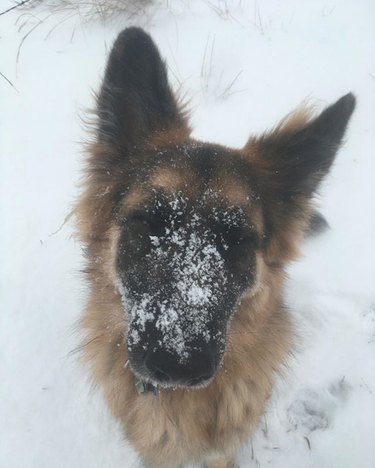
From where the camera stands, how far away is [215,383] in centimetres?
281

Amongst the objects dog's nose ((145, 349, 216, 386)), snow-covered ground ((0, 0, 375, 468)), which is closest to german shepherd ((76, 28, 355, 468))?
dog's nose ((145, 349, 216, 386))

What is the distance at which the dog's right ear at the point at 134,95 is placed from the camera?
252 centimetres

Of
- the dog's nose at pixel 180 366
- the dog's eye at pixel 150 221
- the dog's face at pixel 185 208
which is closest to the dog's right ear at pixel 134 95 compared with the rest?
the dog's face at pixel 185 208

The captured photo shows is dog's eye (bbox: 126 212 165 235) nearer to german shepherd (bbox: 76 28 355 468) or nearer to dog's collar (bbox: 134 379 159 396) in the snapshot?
german shepherd (bbox: 76 28 355 468)

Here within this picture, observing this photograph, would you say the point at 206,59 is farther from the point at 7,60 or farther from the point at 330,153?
the point at 330,153

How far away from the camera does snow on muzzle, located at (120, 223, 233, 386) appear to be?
1.97m

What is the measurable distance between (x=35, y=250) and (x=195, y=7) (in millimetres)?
3898

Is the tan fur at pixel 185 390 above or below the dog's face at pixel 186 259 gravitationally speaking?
below

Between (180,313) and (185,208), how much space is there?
1.88 ft

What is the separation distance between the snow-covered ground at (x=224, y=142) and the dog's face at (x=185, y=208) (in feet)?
2.19

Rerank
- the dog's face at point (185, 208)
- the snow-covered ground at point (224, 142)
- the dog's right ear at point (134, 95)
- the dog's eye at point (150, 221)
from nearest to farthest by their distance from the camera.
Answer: the dog's face at point (185, 208) → the dog's eye at point (150, 221) → the dog's right ear at point (134, 95) → the snow-covered ground at point (224, 142)

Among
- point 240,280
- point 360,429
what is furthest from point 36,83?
point 360,429

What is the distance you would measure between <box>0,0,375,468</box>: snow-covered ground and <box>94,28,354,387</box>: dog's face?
669 mm

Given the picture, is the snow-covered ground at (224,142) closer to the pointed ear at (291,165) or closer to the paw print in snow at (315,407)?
the paw print in snow at (315,407)
